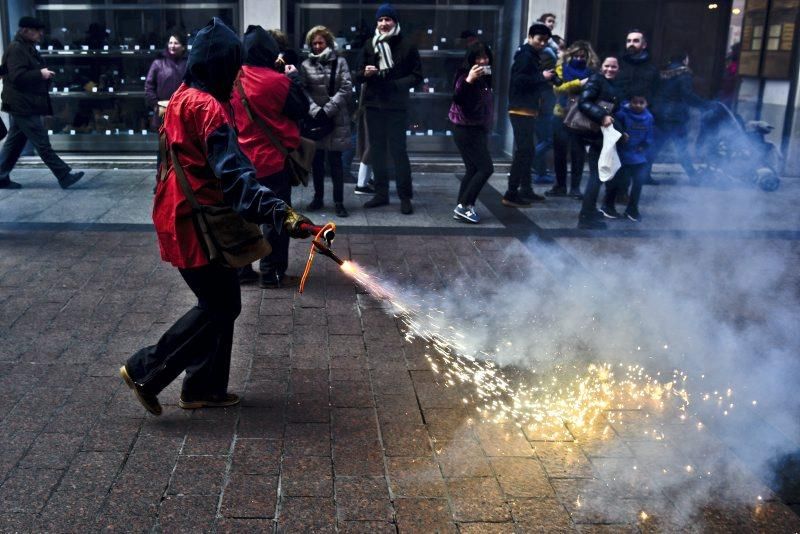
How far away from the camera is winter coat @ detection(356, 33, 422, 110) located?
28.2ft

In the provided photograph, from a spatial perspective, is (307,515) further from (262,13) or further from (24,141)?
(262,13)

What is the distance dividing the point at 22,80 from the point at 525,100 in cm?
552

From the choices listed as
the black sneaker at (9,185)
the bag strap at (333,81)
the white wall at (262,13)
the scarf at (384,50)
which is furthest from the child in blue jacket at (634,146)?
the black sneaker at (9,185)

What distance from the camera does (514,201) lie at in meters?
9.38

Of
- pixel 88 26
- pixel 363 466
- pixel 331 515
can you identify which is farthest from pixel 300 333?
pixel 88 26

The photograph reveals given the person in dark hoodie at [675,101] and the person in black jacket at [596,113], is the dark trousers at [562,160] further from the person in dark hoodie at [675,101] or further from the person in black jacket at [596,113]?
the person in black jacket at [596,113]

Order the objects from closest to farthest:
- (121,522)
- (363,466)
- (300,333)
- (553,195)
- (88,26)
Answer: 1. (121,522)
2. (363,466)
3. (300,333)
4. (553,195)
5. (88,26)

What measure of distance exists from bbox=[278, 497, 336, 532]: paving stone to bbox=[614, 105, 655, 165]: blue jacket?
618cm

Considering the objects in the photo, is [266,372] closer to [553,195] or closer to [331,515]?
[331,515]

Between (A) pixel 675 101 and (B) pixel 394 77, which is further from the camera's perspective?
(A) pixel 675 101

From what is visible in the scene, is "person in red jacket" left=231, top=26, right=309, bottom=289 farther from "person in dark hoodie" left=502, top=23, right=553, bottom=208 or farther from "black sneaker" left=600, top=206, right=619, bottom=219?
"black sneaker" left=600, top=206, right=619, bottom=219

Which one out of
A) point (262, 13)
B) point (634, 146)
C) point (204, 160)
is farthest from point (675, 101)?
point (204, 160)

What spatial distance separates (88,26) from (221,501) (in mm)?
9726

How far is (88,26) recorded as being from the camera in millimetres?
11484
